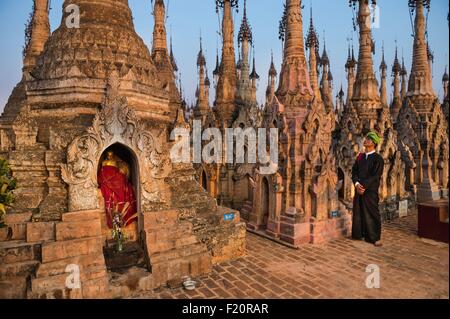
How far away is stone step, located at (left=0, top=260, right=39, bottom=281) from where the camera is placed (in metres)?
5.18

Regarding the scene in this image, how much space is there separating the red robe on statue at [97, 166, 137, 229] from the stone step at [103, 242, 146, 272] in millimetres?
686

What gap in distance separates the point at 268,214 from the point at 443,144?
11.8m

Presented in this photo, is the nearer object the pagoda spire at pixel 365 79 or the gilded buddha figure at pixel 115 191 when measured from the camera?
the gilded buddha figure at pixel 115 191

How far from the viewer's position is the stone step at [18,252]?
209 inches

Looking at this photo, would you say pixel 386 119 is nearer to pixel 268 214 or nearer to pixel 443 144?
pixel 443 144

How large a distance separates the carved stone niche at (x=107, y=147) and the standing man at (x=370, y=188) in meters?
6.10

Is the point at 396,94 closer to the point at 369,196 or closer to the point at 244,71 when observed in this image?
the point at 244,71

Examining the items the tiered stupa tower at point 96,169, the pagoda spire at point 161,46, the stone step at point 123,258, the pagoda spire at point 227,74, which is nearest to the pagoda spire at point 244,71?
the pagoda spire at point 227,74

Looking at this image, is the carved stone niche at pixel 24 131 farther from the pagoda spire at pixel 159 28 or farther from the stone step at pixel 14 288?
the pagoda spire at pixel 159 28

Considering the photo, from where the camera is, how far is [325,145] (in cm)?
988

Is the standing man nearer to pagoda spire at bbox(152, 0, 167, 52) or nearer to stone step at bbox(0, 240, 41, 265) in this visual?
stone step at bbox(0, 240, 41, 265)

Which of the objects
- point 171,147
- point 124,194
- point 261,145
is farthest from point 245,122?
point 124,194

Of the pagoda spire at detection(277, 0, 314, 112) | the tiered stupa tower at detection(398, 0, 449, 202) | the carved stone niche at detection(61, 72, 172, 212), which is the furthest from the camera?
the tiered stupa tower at detection(398, 0, 449, 202)

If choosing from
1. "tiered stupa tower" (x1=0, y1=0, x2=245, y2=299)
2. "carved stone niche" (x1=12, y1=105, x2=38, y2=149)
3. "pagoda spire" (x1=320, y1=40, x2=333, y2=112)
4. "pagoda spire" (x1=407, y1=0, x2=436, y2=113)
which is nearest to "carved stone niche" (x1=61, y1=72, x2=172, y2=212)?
"tiered stupa tower" (x1=0, y1=0, x2=245, y2=299)
